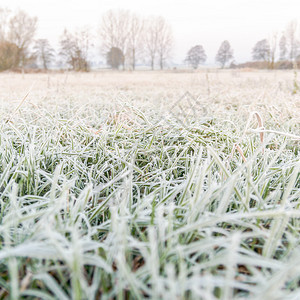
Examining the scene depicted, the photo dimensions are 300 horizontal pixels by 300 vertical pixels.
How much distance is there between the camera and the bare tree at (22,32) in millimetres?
16109

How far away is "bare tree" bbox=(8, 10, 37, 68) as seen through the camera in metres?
16.1

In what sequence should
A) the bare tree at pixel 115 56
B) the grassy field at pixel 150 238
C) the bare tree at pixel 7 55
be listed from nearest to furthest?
the grassy field at pixel 150 238, the bare tree at pixel 7 55, the bare tree at pixel 115 56

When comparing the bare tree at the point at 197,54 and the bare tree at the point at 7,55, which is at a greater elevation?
the bare tree at the point at 197,54

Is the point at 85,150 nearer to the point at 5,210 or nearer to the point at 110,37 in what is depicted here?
the point at 5,210

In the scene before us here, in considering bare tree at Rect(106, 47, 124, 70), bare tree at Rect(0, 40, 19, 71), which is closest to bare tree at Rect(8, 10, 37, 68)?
bare tree at Rect(0, 40, 19, 71)

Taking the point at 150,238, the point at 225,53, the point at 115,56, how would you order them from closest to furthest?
1. the point at 150,238
2. the point at 115,56
3. the point at 225,53

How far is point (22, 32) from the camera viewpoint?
647 inches

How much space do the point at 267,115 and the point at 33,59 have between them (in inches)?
750

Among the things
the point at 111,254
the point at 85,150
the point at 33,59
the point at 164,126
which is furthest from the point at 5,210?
the point at 33,59

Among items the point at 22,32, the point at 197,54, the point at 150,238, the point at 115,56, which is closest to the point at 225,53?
the point at 197,54

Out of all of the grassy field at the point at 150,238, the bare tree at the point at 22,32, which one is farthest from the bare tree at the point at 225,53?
the grassy field at the point at 150,238

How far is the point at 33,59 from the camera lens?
17.5 m

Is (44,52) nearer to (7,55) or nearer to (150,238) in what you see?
(7,55)

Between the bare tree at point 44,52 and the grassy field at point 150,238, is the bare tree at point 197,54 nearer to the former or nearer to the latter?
the bare tree at point 44,52
